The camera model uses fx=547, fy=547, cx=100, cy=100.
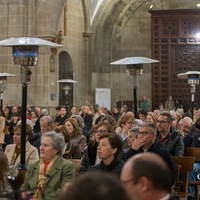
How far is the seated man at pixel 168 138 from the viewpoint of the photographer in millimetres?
7758

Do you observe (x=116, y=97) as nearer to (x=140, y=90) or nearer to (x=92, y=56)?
(x=140, y=90)

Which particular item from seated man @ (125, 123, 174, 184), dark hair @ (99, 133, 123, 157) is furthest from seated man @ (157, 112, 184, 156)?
dark hair @ (99, 133, 123, 157)

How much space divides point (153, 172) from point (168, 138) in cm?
542

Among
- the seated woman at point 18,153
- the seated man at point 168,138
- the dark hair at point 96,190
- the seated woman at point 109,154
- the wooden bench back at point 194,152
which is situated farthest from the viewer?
the wooden bench back at point 194,152

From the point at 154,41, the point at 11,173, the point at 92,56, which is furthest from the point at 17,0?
the point at 11,173

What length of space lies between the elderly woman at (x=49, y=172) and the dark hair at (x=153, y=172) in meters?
2.93

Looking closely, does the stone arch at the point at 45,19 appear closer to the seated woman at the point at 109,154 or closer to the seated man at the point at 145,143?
the seated man at the point at 145,143

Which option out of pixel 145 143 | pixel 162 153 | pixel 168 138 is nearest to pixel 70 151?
pixel 168 138

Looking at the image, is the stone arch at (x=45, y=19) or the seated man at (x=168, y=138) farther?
the stone arch at (x=45, y=19)

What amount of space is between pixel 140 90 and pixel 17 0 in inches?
365

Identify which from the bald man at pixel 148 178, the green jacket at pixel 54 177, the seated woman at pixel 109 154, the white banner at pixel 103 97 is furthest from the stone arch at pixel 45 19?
the bald man at pixel 148 178

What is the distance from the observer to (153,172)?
101 inches

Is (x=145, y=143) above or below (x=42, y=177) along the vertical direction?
above

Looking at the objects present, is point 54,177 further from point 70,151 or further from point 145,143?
point 70,151
